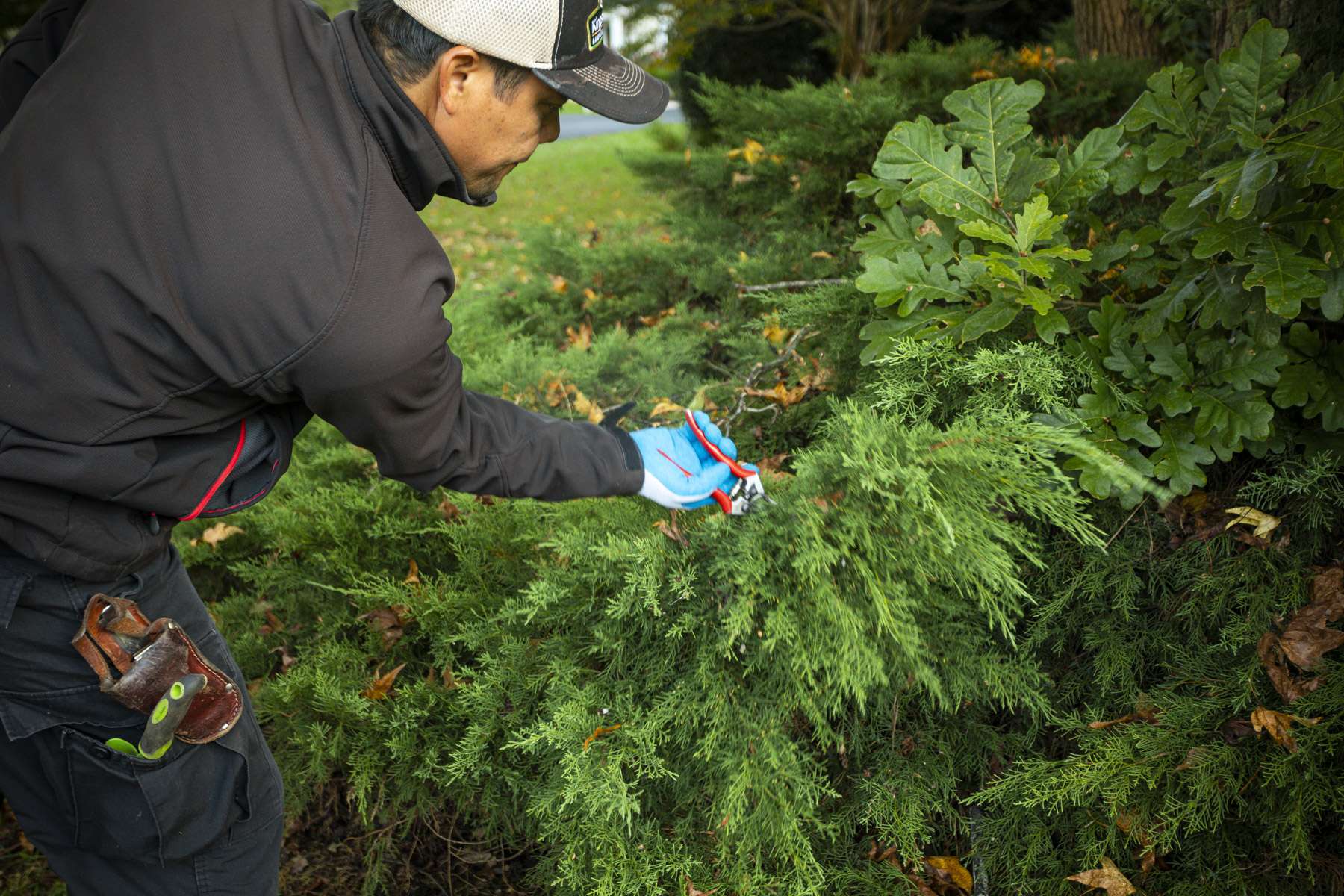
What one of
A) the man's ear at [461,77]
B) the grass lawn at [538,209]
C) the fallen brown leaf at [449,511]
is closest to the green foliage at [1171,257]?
the man's ear at [461,77]

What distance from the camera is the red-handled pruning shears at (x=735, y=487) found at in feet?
6.61

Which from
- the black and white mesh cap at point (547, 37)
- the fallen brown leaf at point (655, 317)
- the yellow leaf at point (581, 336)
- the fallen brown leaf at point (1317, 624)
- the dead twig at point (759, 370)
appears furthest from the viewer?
the fallen brown leaf at point (655, 317)

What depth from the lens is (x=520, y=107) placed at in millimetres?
1817

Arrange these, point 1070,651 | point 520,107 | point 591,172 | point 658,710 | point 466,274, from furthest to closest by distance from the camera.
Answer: point 591,172 < point 466,274 < point 1070,651 < point 658,710 < point 520,107

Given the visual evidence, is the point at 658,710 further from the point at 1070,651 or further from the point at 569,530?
the point at 1070,651

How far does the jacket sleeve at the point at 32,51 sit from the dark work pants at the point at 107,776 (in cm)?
104

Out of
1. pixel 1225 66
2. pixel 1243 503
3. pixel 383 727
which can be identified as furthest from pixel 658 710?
pixel 1225 66

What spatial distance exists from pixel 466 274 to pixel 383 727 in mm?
6375

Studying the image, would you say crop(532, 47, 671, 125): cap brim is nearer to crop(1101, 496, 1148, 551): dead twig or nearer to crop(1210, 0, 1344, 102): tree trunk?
crop(1101, 496, 1148, 551): dead twig

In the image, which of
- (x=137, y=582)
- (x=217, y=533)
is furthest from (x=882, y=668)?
(x=217, y=533)

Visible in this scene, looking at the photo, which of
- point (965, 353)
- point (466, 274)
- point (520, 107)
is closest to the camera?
point (520, 107)

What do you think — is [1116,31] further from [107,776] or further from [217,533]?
[107,776]

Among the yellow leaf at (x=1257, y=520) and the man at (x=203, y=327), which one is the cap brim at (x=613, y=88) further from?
the yellow leaf at (x=1257, y=520)

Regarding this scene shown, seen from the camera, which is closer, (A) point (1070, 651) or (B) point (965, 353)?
(B) point (965, 353)
